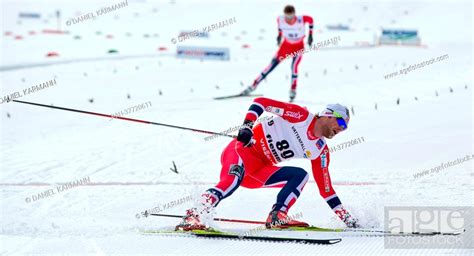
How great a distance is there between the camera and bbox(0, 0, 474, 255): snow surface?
5.79m

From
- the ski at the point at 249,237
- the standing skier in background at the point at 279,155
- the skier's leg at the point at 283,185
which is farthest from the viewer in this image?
the skier's leg at the point at 283,185

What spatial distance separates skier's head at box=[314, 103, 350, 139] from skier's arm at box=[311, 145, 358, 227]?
0.23 meters

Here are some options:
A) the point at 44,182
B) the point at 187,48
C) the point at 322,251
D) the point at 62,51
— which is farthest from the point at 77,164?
the point at 62,51

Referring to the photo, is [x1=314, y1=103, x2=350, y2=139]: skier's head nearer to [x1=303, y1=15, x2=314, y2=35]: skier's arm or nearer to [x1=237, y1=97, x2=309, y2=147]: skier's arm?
[x1=237, y1=97, x2=309, y2=147]: skier's arm

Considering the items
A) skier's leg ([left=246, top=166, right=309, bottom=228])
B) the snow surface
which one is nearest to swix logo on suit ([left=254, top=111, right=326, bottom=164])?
skier's leg ([left=246, top=166, right=309, bottom=228])

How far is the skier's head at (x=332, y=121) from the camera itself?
17.2 feet

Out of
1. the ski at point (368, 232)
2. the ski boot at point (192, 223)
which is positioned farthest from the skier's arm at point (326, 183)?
the ski boot at point (192, 223)

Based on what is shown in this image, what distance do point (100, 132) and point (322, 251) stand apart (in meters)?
6.88

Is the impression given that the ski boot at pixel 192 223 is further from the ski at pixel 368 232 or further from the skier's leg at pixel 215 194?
the ski at pixel 368 232

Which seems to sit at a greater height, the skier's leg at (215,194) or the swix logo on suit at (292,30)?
the swix logo on suit at (292,30)

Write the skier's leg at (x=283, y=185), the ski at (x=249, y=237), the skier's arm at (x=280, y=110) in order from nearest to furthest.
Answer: the ski at (x=249, y=237), the skier's arm at (x=280, y=110), the skier's leg at (x=283, y=185)

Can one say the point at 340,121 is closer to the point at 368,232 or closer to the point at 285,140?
the point at 285,140

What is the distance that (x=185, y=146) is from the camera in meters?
9.81

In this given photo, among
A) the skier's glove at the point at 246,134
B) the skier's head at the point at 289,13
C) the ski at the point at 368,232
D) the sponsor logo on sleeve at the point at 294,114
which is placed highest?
the skier's head at the point at 289,13
